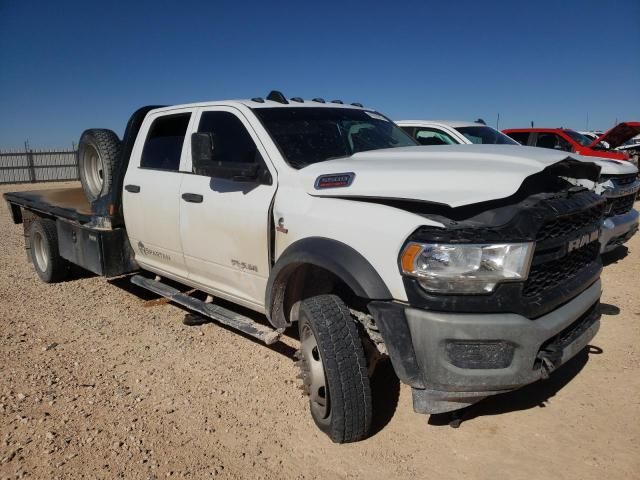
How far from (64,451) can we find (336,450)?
5.13 ft

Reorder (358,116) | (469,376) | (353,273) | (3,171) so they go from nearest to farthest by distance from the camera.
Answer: (469,376)
(353,273)
(358,116)
(3,171)

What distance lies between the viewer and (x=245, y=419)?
3.32 m

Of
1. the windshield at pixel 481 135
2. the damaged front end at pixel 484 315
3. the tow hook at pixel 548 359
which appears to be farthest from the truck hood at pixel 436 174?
the windshield at pixel 481 135

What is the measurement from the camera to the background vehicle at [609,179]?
20.9 feet

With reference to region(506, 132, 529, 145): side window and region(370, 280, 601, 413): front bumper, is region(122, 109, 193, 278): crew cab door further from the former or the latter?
region(506, 132, 529, 145): side window

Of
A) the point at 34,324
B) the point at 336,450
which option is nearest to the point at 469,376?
the point at 336,450

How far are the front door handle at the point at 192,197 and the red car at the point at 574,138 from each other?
966 cm

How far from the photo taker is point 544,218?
A: 252cm

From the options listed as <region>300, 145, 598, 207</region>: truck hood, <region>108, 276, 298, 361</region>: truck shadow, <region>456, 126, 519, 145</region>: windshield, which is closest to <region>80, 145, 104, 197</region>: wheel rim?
<region>108, 276, 298, 361</region>: truck shadow

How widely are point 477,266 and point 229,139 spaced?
7.66ft

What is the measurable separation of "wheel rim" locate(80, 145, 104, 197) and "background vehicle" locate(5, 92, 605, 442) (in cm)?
184

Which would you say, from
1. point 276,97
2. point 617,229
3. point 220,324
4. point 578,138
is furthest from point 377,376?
point 578,138

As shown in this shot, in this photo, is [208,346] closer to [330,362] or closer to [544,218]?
[330,362]

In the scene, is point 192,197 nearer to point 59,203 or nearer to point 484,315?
point 484,315
